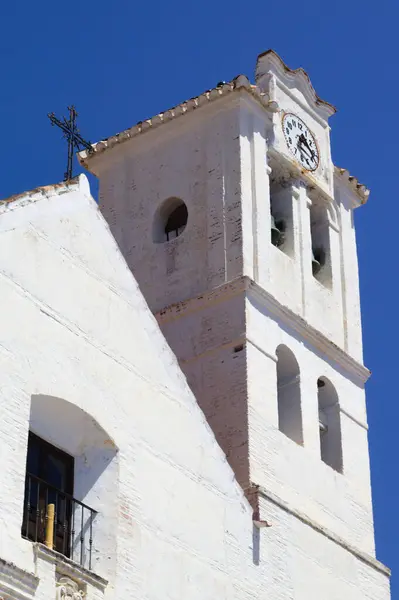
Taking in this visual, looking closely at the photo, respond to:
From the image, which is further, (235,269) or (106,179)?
(106,179)

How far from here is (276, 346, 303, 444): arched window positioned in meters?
26.7

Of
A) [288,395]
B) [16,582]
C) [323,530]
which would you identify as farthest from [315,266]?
[16,582]

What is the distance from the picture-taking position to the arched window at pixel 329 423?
90.6 ft

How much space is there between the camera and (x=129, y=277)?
22.2m

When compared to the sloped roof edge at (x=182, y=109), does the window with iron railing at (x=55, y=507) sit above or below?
below

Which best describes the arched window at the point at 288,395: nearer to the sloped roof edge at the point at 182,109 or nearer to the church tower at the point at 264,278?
the church tower at the point at 264,278

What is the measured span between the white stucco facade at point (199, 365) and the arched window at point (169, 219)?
88 mm

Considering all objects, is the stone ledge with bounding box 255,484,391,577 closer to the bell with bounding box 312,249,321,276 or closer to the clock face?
the bell with bounding box 312,249,321,276

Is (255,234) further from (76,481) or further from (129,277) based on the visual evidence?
(76,481)

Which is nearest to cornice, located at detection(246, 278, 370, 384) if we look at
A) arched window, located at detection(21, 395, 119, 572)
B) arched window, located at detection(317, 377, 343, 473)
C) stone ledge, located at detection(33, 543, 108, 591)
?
arched window, located at detection(317, 377, 343, 473)

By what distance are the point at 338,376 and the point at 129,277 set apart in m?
7.11

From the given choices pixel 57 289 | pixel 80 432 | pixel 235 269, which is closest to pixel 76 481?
pixel 80 432

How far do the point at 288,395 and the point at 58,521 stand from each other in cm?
800

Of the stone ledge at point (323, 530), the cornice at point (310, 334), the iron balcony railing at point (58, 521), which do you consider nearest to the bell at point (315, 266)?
the cornice at point (310, 334)
